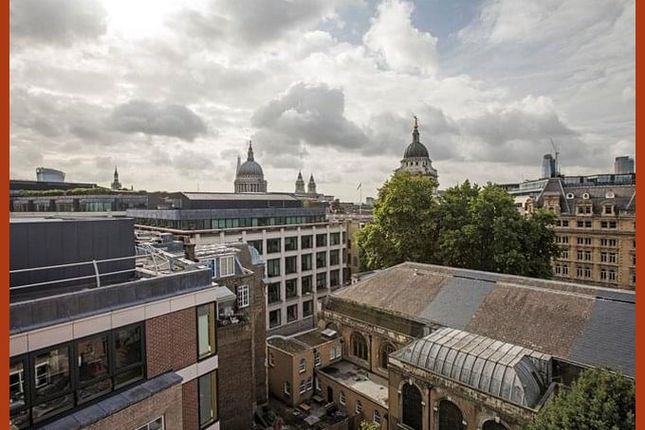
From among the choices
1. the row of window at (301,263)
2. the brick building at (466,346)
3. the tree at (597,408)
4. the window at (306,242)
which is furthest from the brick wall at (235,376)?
the window at (306,242)

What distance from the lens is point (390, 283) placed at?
103 feet

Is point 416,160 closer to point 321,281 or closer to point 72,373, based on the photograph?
point 321,281

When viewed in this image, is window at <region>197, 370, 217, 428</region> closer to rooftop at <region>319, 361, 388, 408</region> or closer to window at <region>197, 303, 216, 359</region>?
window at <region>197, 303, 216, 359</region>

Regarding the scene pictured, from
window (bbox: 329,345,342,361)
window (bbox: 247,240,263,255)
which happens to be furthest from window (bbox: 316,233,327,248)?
window (bbox: 329,345,342,361)

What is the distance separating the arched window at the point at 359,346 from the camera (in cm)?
3000

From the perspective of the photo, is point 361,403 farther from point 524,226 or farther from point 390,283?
point 524,226

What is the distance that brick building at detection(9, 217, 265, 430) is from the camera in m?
9.64

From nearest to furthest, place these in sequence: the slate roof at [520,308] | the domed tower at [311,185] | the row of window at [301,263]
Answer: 1. the slate roof at [520,308]
2. the row of window at [301,263]
3. the domed tower at [311,185]

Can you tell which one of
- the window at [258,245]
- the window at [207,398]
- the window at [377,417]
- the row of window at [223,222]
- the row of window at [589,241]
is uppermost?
the row of window at [223,222]

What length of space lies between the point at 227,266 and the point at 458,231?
1979 centimetres

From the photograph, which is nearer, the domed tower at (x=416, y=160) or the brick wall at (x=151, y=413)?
the brick wall at (x=151, y=413)

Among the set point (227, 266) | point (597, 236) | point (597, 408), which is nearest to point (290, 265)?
point (227, 266)

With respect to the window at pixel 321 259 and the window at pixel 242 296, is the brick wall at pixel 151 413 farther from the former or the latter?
the window at pixel 321 259

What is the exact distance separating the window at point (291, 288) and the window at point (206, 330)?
34.2 metres
